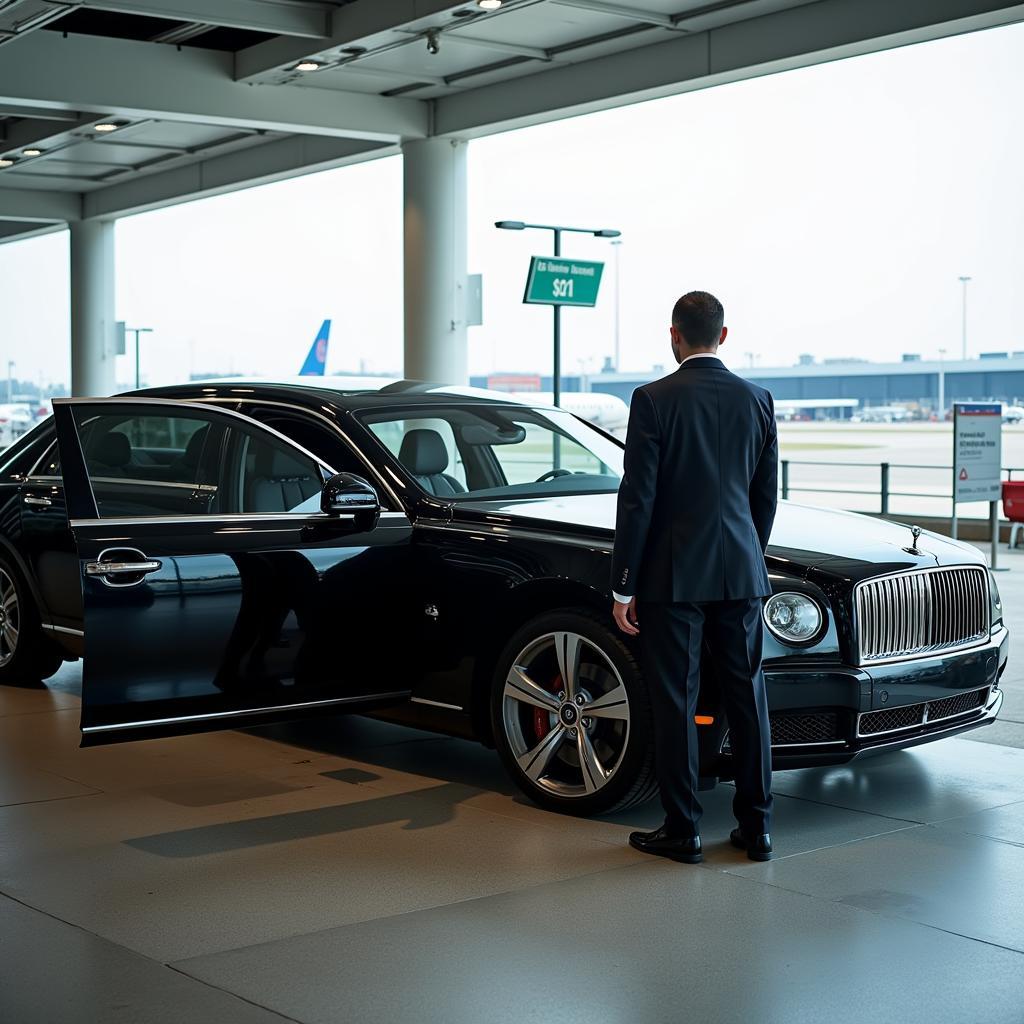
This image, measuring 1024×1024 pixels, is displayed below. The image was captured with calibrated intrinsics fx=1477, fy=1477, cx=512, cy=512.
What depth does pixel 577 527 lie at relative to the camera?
5516 millimetres

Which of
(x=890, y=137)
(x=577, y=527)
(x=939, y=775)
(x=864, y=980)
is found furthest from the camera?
(x=890, y=137)

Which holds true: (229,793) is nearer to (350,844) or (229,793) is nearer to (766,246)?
(350,844)

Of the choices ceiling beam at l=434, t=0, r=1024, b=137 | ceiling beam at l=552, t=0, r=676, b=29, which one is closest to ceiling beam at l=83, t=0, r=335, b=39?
ceiling beam at l=552, t=0, r=676, b=29

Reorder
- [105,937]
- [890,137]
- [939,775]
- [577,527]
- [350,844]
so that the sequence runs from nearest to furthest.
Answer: [105,937]
[350,844]
[577,527]
[939,775]
[890,137]

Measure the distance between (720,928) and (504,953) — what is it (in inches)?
25.4

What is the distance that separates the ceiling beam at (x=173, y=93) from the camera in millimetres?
14344

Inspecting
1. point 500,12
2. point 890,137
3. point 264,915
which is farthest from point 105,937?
point 890,137

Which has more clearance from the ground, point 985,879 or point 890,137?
point 890,137

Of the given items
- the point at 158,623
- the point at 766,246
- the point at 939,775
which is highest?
the point at 766,246

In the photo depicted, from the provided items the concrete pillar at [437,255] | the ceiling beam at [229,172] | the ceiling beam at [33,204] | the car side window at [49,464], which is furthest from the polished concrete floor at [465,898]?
the ceiling beam at [33,204]

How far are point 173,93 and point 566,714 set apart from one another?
1150cm

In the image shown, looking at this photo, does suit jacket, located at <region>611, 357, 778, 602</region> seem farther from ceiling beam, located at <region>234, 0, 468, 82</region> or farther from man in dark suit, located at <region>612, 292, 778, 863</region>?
ceiling beam, located at <region>234, 0, 468, 82</region>

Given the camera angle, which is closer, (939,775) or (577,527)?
(577,527)

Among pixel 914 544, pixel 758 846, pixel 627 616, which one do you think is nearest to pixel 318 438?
pixel 627 616
